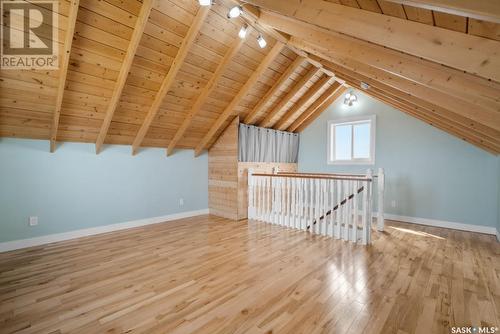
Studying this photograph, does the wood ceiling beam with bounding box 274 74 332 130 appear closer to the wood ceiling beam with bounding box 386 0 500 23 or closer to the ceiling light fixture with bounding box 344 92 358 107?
the ceiling light fixture with bounding box 344 92 358 107

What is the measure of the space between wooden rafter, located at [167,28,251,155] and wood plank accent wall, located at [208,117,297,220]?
3.46 feet

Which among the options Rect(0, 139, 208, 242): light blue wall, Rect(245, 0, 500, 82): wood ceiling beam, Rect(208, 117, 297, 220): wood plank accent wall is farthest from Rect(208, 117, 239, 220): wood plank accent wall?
Rect(245, 0, 500, 82): wood ceiling beam

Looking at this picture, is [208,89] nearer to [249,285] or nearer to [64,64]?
[64,64]

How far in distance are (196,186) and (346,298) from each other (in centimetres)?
404

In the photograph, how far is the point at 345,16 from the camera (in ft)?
5.34

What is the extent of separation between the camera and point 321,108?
6.09 metres

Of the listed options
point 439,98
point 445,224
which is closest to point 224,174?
point 439,98

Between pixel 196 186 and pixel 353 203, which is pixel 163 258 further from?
pixel 353 203

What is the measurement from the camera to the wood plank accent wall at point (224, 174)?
503cm

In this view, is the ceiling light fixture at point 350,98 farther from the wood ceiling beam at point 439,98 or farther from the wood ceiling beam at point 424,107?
the wood ceiling beam at point 439,98

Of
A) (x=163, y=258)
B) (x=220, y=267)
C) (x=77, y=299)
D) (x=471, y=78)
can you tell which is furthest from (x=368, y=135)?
(x=77, y=299)

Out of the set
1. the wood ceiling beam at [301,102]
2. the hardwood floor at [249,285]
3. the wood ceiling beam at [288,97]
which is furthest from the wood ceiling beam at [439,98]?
the wood ceiling beam at [301,102]

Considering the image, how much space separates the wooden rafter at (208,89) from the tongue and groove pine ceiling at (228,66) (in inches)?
0.9

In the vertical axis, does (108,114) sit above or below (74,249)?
above
